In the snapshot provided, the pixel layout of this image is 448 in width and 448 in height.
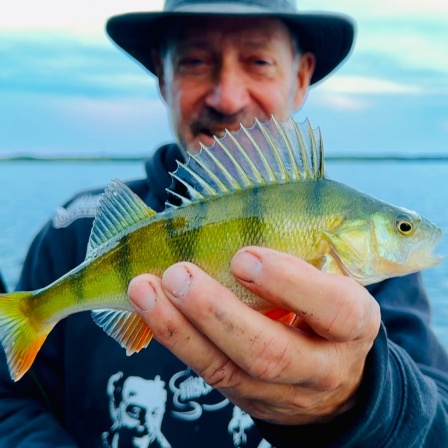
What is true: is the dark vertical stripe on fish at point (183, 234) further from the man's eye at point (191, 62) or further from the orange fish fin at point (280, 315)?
the man's eye at point (191, 62)

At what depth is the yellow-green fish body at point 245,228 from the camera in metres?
1.62

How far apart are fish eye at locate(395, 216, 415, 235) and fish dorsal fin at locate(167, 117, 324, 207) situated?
279mm

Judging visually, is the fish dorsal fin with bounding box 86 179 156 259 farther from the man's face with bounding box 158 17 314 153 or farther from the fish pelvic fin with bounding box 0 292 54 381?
the man's face with bounding box 158 17 314 153

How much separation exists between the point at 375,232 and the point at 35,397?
221 cm

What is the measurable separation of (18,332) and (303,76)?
2.25 metres

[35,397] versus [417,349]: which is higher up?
[417,349]

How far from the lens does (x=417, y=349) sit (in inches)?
94.9

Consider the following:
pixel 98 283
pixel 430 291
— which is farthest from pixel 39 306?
pixel 430 291

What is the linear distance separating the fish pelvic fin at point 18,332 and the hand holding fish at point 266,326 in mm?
606

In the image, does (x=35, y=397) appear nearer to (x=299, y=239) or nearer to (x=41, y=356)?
(x=41, y=356)

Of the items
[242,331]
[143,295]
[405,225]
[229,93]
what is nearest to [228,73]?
[229,93]

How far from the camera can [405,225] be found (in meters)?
1.78

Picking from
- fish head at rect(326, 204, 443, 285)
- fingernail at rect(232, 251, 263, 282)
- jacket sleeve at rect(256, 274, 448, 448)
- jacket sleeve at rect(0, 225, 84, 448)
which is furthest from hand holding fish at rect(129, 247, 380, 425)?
jacket sleeve at rect(0, 225, 84, 448)

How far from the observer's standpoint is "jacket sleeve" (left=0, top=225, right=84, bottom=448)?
2855 millimetres
